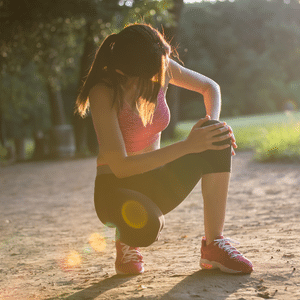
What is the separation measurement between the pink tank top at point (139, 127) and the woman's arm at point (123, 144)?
0.55 ft

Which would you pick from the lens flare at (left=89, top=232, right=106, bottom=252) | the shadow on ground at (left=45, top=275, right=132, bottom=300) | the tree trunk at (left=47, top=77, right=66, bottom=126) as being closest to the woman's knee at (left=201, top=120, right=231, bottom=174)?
the shadow on ground at (left=45, top=275, right=132, bottom=300)

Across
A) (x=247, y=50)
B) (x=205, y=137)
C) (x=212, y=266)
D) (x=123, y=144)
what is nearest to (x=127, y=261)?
(x=212, y=266)

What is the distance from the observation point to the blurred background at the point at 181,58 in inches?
424

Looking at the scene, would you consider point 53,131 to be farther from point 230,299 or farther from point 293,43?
point 293,43

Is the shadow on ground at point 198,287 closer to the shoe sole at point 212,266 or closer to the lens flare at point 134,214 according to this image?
the shoe sole at point 212,266

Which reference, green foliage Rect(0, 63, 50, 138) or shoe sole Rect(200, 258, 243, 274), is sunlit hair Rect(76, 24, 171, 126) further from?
green foliage Rect(0, 63, 50, 138)

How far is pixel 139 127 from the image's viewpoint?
2.56m

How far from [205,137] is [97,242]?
183 centimetres

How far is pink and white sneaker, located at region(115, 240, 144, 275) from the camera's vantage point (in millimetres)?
2625

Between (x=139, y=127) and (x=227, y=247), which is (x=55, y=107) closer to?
(x=139, y=127)

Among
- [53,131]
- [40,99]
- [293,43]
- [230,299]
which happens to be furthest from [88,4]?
[293,43]

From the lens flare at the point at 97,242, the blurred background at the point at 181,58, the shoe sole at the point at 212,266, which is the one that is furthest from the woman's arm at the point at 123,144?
the blurred background at the point at 181,58

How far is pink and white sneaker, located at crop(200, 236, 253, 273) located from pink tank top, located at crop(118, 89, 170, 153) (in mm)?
688

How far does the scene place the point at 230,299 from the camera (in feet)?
6.70
